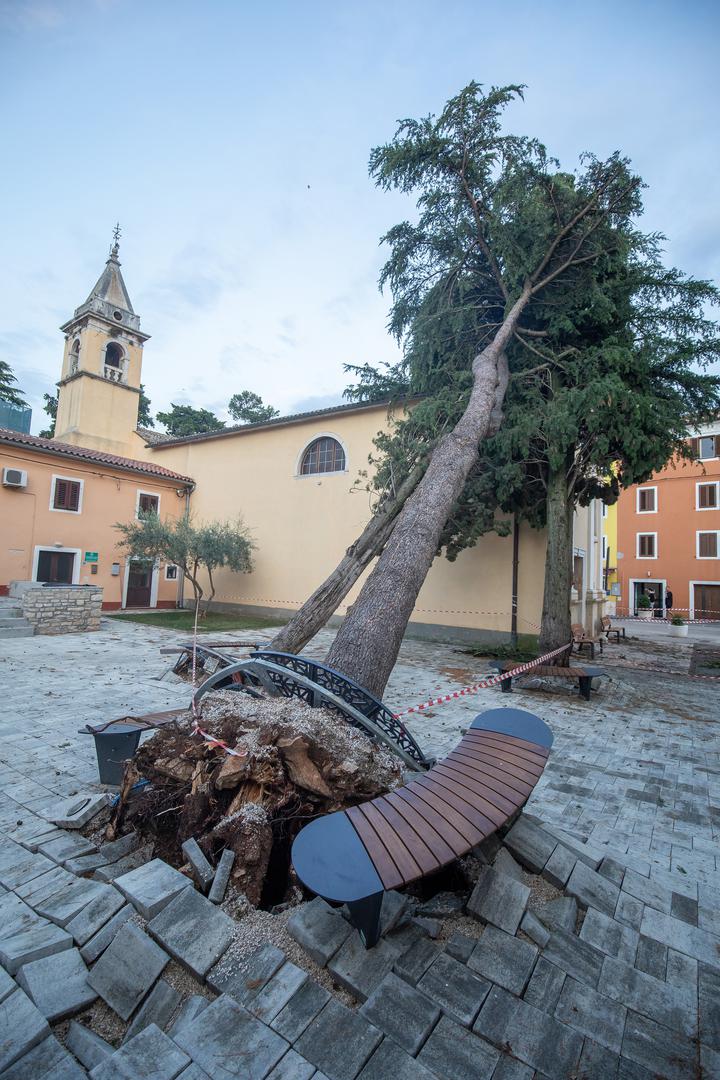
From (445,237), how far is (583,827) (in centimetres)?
1041

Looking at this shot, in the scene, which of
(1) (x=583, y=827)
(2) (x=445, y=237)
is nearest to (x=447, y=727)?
(1) (x=583, y=827)

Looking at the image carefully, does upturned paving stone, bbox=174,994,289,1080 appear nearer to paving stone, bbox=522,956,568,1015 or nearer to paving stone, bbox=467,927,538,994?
paving stone, bbox=467,927,538,994

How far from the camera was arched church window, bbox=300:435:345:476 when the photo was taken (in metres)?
16.4

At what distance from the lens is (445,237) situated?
990cm

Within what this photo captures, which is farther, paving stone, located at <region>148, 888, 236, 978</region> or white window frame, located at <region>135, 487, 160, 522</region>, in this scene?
white window frame, located at <region>135, 487, 160, 522</region>

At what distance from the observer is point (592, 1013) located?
178 centimetres

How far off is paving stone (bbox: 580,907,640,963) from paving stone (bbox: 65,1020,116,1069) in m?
Result: 1.90

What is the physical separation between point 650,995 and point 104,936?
7.22 feet

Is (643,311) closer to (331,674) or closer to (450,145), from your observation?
(450,145)

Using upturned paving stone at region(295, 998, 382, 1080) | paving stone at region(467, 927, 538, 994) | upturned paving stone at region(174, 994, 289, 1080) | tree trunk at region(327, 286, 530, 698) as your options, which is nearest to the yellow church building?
tree trunk at region(327, 286, 530, 698)

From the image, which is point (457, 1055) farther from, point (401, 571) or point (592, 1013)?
point (401, 571)

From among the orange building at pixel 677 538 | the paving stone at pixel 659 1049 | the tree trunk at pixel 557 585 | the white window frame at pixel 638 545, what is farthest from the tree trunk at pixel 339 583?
the white window frame at pixel 638 545

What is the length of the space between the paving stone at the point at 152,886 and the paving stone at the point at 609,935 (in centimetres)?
179

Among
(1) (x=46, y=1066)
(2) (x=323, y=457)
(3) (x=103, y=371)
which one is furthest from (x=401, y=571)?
(3) (x=103, y=371)
